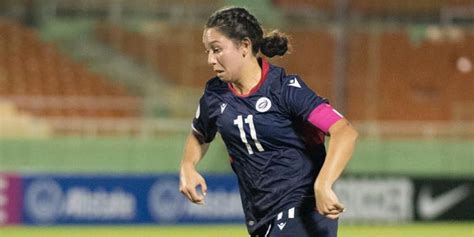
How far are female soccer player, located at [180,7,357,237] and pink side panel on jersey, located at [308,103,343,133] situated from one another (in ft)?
0.16

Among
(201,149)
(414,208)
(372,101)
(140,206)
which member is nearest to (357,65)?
(372,101)

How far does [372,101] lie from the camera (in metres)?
16.3

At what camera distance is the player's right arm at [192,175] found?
18.6ft

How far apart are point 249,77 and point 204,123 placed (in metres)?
0.46

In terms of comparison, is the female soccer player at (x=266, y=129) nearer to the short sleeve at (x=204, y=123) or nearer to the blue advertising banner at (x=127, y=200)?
the short sleeve at (x=204, y=123)

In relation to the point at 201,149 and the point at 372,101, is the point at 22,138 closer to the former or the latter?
the point at 372,101

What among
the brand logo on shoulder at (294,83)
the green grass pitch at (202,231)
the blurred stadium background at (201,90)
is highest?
the brand logo on shoulder at (294,83)

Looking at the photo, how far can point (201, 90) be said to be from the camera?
1623 centimetres

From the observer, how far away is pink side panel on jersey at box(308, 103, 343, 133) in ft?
17.2

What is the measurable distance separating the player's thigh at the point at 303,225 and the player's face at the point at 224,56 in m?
0.64

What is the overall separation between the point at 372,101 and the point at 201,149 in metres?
10.6

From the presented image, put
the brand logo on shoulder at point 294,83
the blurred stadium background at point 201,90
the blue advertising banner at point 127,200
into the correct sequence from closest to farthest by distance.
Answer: the brand logo on shoulder at point 294,83 → the blue advertising banner at point 127,200 → the blurred stadium background at point 201,90

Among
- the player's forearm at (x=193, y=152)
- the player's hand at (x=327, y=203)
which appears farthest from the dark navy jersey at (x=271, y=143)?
the player's hand at (x=327, y=203)

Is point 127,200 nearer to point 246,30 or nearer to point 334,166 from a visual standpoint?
point 246,30
